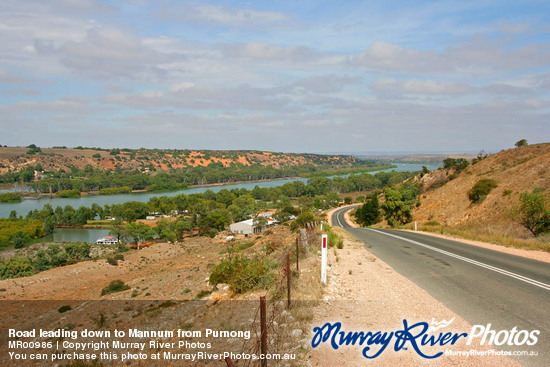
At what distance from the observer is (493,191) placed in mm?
36812

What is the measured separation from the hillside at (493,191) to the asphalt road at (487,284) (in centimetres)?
926

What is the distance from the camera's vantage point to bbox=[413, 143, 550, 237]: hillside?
2956 cm

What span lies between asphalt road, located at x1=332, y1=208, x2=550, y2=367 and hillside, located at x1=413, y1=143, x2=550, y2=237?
9255 millimetres

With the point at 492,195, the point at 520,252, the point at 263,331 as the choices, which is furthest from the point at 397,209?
the point at 263,331

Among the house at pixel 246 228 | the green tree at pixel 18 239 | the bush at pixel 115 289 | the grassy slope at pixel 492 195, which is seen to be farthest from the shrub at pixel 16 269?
the grassy slope at pixel 492 195

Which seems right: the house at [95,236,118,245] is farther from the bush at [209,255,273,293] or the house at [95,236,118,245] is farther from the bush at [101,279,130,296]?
the bush at [209,255,273,293]

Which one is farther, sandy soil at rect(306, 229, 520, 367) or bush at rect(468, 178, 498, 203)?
bush at rect(468, 178, 498, 203)

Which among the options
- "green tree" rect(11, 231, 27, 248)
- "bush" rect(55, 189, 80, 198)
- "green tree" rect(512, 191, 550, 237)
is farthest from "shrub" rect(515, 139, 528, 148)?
"bush" rect(55, 189, 80, 198)

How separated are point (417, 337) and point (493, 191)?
38404mm

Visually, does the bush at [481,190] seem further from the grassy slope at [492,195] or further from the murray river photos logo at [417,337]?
the murray river photos logo at [417,337]

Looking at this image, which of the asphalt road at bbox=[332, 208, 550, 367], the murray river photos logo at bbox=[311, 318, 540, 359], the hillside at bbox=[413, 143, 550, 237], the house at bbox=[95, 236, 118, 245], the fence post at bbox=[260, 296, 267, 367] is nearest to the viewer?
the fence post at bbox=[260, 296, 267, 367]

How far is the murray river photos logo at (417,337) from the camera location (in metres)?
5.27

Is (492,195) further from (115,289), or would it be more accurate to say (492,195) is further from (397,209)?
(115,289)

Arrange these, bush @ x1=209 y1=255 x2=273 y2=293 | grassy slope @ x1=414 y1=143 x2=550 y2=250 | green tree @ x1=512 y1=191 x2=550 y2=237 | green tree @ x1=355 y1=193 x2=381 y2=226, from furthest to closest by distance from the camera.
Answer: green tree @ x1=355 y1=193 x2=381 y2=226 → grassy slope @ x1=414 y1=143 x2=550 y2=250 → green tree @ x1=512 y1=191 x2=550 y2=237 → bush @ x1=209 y1=255 x2=273 y2=293
